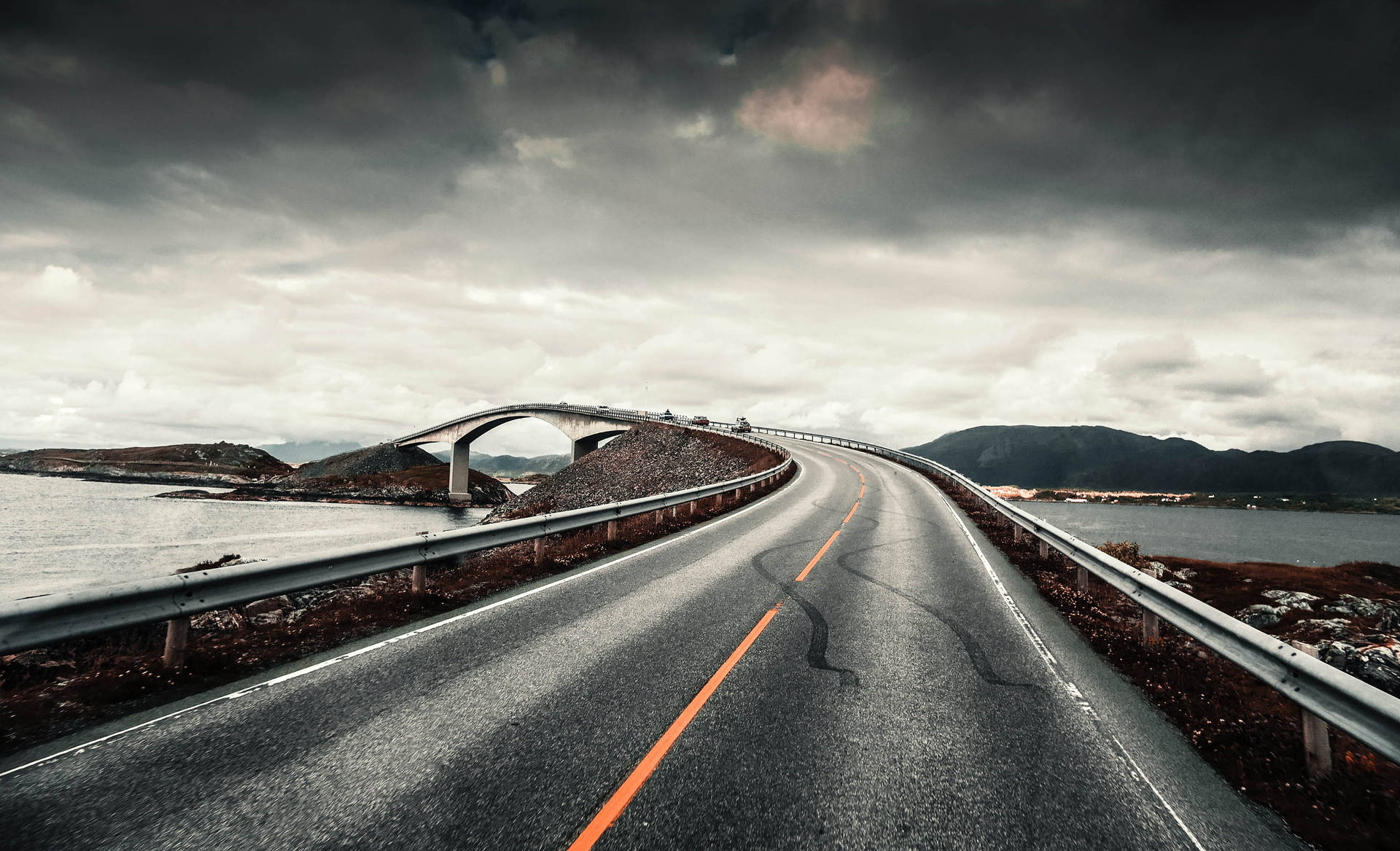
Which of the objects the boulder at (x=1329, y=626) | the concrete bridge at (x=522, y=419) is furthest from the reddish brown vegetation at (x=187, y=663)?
the concrete bridge at (x=522, y=419)

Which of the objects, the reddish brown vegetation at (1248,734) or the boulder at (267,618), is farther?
the boulder at (267,618)

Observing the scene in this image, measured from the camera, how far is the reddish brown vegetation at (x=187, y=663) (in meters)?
4.48

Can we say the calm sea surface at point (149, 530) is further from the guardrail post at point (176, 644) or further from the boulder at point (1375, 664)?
the boulder at point (1375, 664)

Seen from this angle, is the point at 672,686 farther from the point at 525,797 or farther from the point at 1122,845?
the point at 1122,845

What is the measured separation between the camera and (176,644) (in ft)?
17.9

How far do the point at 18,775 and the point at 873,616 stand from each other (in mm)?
7920

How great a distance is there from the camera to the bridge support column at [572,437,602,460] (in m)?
76.9

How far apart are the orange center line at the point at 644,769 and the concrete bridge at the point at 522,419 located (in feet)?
198

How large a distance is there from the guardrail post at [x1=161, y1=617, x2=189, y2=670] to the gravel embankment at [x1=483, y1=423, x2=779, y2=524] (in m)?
28.2

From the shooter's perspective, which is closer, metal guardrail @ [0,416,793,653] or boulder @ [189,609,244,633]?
metal guardrail @ [0,416,793,653]

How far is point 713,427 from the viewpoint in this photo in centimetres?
6222

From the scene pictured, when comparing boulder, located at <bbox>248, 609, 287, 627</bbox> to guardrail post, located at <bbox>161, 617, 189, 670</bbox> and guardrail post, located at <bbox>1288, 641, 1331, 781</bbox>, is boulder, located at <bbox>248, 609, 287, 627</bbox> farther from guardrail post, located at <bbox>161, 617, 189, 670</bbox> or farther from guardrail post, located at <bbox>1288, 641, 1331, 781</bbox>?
guardrail post, located at <bbox>1288, 641, 1331, 781</bbox>

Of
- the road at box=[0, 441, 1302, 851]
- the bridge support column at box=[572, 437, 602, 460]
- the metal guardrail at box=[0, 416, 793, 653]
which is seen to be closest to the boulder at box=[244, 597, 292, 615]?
the metal guardrail at box=[0, 416, 793, 653]

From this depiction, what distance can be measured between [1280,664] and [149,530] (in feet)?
199
